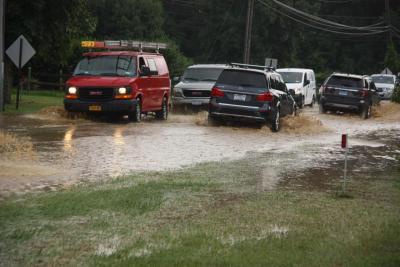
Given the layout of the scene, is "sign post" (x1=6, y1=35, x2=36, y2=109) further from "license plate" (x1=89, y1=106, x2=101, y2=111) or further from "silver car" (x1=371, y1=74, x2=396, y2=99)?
"silver car" (x1=371, y1=74, x2=396, y2=99)

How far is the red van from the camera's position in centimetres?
2086

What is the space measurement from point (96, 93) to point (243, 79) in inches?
158

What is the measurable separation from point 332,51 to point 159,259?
3053 inches

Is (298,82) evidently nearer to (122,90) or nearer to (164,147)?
(122,90)

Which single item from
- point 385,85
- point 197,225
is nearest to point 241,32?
point 385,85

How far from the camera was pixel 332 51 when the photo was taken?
8225cm

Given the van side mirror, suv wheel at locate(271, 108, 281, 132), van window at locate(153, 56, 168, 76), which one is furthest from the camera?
van window at locate(153, 56, 168, 76)

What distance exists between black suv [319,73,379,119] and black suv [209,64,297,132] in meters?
9.57

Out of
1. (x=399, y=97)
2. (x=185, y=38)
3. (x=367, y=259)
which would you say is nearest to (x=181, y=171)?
(x=367, y=259)

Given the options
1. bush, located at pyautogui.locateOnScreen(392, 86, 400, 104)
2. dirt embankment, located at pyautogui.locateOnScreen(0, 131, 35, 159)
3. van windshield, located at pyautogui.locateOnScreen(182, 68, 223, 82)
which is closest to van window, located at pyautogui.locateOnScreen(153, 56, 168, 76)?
van windshield, located at pyautogui.locateOnScreen(182, 68, 223, 82)

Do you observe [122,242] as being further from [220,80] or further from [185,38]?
[185,38]

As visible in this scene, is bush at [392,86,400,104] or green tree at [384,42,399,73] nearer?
bush at [392,86,400,104]

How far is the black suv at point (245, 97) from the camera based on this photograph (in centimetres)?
2070

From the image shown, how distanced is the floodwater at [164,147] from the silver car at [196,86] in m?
0.96
